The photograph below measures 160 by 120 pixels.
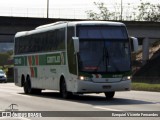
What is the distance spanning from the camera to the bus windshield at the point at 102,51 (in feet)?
77.8

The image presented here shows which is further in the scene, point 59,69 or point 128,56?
point 59,69

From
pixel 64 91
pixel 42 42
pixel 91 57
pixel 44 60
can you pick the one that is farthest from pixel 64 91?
pixel 42 42

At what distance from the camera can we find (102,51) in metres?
23.9

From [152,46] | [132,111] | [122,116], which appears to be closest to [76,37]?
[132,111]

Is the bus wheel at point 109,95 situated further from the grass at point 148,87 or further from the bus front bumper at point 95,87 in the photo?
the grass at point 148,87

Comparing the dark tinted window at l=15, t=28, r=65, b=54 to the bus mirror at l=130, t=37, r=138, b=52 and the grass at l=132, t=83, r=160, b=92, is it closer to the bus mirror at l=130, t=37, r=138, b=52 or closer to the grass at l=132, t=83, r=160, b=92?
the bus mirror at l=130, t=37, r=138, b=52

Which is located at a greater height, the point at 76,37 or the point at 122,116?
the point at 76,37

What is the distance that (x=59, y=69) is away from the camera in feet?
85.3

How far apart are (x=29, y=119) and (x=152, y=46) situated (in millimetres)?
77520

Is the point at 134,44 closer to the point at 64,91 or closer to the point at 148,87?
the point at 64,91

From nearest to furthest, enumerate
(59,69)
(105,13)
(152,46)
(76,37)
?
1. (76,37)
2. (59,69)
3. (152,46)
4. (105,13)

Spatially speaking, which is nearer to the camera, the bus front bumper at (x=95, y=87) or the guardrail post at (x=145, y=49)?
the bus front bumper at (x=95, y=87)

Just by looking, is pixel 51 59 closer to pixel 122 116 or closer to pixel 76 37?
pixel 76 37

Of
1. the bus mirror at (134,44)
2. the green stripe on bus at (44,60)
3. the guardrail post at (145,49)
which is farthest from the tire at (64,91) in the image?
the guardrail post at (145,49)
